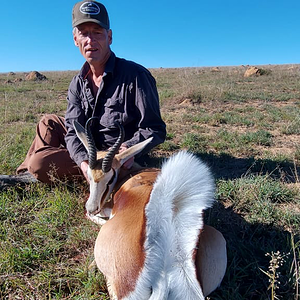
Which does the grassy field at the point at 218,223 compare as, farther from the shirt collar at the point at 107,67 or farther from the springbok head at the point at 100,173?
the shirt collar at the point at 107,67

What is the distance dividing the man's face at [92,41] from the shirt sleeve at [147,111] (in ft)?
1.96

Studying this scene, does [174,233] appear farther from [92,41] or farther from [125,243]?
[92,41]

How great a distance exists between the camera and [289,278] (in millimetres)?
2262

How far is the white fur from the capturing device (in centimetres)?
161

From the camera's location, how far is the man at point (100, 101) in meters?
3.50

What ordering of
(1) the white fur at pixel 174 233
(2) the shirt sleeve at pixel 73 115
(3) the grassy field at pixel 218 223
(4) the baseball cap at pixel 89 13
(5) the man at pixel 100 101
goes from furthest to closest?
1. (2) the shirt sleeve at pixel 73 115
2. (5) the man at pixel 100 101
3. (4) the baseball cap at pixel 89 13
4. (3) the grassy field at pixel 218 223
5. (1) the white fur at pixel 174 233

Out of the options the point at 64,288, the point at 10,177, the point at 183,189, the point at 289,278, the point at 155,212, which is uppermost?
the point at 183,189

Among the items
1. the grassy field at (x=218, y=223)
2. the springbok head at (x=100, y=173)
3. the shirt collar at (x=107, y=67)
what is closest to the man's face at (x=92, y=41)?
the shirt collar at (x=107, y=67)

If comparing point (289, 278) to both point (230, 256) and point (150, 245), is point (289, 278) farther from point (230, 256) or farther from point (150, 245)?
point (150, 245)

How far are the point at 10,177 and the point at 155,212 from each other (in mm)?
3020

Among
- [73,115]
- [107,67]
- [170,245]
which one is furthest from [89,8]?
[170,245]

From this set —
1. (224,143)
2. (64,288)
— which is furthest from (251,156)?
(64,288)

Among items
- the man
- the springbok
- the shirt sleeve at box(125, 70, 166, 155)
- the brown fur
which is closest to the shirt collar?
the man

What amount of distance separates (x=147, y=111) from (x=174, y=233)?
221 cm
